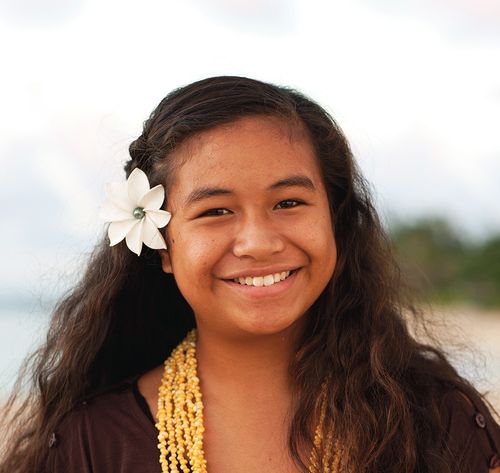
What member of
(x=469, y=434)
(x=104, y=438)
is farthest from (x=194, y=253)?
(x=469, y=434)

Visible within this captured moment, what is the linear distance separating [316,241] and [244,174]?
32 centimetres

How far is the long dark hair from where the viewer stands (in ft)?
10.1

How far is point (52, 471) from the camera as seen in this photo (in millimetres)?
3205

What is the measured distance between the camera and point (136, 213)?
127 inches

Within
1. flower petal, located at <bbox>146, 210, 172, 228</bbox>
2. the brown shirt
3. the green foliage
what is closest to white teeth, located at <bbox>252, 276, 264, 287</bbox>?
flower petal, located at <bbox>146, 210, 172, 228</bbox>

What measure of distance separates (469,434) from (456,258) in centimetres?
1423

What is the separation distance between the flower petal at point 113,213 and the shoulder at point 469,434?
4.07 ft

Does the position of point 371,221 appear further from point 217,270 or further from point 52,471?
point 52,471

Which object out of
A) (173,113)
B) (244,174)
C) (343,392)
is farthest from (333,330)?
(173,113)

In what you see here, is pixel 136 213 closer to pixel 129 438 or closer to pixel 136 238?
pixel 136 238

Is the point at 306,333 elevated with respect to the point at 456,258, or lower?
lower

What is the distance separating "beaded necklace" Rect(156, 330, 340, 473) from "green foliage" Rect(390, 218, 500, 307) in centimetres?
1323

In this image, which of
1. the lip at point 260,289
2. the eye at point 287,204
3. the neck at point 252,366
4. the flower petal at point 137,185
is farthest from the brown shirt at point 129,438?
the eye at point 287,204

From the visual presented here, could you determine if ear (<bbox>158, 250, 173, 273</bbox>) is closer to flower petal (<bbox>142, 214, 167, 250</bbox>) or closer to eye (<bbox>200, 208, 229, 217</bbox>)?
flower petal (<bbox>142, 214, 167, 250</bbox>)
